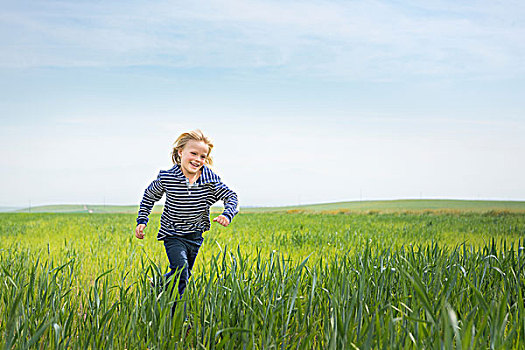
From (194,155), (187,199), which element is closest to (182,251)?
(187,199)

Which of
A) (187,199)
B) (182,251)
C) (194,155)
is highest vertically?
(194,155)

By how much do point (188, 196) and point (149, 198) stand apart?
0.45 m

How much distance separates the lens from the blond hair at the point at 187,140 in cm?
434

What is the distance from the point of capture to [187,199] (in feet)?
14.4

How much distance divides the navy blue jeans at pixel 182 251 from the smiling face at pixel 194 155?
2.05 feet

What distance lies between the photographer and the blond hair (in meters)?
4.34

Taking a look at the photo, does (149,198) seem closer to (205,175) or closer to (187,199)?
(187,199)

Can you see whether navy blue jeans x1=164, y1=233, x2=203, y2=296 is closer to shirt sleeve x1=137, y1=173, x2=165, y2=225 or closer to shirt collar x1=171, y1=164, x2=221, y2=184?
shirt sleeve x1=137, y1=173, x2=165, y2=225

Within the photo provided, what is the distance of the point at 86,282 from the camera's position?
206 inches

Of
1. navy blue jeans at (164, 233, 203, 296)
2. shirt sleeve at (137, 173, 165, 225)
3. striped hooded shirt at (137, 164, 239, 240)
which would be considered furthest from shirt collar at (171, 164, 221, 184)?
navy blue jeans at (164, 233, 203, 296)

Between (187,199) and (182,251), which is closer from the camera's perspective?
(182,251)

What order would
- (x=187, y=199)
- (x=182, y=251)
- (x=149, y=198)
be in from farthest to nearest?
(x=149, y=198) → (x=187, y=199) → (x=182, y=251)

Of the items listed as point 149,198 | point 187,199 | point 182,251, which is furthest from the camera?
point 149,198

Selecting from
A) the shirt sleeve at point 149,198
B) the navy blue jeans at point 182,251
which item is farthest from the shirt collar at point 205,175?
the navy blue jeans at point 182,251
